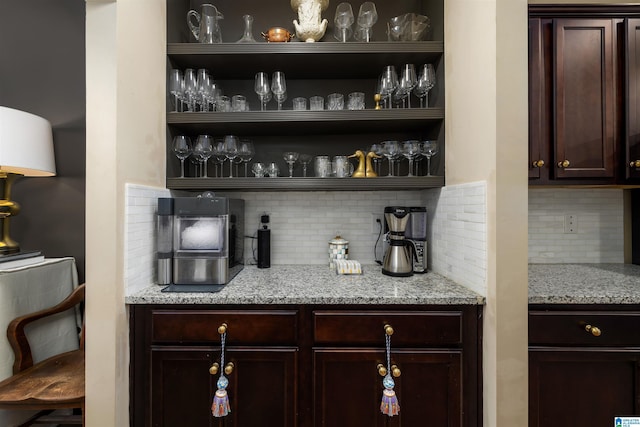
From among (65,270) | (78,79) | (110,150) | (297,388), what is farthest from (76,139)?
(297,388)

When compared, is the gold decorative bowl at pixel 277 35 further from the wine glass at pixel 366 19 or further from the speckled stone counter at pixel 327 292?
the speckled stone counter at pixel 327 292

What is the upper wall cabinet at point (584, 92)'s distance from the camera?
151 cm

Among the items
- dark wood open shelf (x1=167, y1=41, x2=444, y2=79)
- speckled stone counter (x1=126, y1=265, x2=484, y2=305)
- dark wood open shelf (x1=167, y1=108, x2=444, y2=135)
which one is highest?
dark wood open shelf (x1=167, y1=41, x2=444, y2=79)

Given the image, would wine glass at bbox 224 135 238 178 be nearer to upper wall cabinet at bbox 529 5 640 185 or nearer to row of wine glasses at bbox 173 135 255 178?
row of wine glasses at bbox 173 135 255 178

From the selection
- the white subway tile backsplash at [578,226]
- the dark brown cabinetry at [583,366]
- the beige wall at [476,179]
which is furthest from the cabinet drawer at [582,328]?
the white subway tile backsplash at [578,226]

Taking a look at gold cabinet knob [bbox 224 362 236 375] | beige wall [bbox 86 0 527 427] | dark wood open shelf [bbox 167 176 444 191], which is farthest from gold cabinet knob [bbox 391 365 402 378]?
dark wood open shelf [bbox 167 176 444 191]

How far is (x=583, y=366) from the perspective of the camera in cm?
121

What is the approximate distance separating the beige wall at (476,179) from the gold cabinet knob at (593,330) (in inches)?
10.8

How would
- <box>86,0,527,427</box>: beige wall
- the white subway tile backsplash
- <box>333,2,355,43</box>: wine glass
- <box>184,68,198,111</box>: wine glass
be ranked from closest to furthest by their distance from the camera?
<box>86,0,527,427</box>: beige wall → <box>184,68,198,111</box>: wine glass → <box>333,2,355,43</box>: wine glass → the white subway tile backsplash

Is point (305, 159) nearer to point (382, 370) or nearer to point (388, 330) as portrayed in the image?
point (388, 330)

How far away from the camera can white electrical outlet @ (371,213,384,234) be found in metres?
→ 1.94

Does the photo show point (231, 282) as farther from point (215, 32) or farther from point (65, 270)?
point (215, 32)

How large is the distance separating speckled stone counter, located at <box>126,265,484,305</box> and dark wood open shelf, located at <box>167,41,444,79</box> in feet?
3.93

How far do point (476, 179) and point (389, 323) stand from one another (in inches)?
28.2
